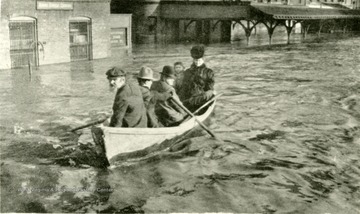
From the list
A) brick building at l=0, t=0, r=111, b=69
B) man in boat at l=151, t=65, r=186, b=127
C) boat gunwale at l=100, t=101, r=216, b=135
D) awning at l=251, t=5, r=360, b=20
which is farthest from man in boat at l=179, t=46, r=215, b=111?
awning at l=251, t=5, r=360, b=20

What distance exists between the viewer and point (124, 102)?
7332 millimetres

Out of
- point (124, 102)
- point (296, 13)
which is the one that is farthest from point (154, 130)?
point (296, 13)

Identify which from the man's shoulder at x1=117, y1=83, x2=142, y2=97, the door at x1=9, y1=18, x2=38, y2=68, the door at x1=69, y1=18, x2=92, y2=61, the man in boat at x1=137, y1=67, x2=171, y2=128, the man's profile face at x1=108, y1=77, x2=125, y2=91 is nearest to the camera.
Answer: the man's profile face at x1=108, y1=77, x2=125, y2=91

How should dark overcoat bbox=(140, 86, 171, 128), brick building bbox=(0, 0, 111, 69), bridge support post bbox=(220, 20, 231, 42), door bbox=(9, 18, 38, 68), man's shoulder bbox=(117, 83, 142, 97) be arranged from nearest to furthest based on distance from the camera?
man's shoulder bbox=(117, 83, 142, 97) < dark overcoat bbox=(140, 86, 171, 128) < brick building bbox=(0, 0, 111, 69) < door bbox=(9, 18, 38, 68) < bridge support post bbox=(220, 20, 231, 42)

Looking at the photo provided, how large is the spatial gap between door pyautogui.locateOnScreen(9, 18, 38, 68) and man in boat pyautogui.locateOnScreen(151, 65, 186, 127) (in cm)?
1223

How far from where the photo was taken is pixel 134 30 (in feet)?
113

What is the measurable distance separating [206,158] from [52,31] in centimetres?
1449

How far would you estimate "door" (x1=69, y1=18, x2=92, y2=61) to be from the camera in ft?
72.5

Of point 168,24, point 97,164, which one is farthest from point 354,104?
point 168,24

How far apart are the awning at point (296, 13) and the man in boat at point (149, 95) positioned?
82.6 ft

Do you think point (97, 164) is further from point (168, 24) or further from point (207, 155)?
point (168, 24)

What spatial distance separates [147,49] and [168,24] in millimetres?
5992

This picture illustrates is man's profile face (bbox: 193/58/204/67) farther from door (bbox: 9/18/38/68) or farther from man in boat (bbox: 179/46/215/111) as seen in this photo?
door (bbox: 9/18/38/68)

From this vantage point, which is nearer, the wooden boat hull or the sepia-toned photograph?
the sepia-toned photograph
